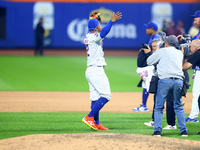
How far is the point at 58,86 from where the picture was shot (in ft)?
51.8

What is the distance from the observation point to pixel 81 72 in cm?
1975

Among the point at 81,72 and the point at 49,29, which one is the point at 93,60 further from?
the point at 49,29

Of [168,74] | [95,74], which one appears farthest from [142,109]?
[168,74]

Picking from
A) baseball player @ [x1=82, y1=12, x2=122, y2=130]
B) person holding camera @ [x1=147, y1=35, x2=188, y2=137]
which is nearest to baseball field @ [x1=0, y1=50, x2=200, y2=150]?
baseball player @ [x1=82, y1=12, x2=122, y2=130]

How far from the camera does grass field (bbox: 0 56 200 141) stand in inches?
337

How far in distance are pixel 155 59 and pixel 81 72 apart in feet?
40.2

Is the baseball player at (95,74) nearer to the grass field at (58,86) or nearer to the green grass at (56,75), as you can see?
the grass field at (58,86)

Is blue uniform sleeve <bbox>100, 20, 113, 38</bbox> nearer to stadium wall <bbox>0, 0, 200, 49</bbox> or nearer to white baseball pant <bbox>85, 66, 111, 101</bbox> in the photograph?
white baseball pant <bbox>85, 66, 111, 101</bbox>

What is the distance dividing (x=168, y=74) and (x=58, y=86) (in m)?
8.64

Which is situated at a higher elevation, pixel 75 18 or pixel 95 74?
pixel 95 74

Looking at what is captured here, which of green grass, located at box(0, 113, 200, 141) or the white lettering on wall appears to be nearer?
green grass, located at box(0, 113, 200, 141)

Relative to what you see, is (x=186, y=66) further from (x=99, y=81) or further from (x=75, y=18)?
(x=75, y=18)

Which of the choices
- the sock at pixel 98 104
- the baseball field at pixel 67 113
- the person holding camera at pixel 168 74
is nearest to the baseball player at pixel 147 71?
the baseball field at pixel 67 113

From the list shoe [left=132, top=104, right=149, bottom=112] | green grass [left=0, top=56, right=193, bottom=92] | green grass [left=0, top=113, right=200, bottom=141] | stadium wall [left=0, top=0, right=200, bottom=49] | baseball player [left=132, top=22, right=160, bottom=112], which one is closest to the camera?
green grass [left=0, top=113, right=200, bottom=141]
